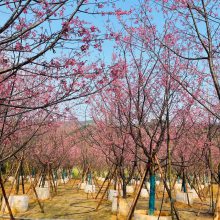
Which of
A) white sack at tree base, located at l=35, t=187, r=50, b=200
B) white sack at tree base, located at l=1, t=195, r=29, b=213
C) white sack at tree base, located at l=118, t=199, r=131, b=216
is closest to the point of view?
white sack at tree base, located at l=118, t=199, r=131, b=216

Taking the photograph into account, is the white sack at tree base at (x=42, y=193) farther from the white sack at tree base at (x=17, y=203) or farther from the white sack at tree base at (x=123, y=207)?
the white sack at tree base at (x=123, y=207)

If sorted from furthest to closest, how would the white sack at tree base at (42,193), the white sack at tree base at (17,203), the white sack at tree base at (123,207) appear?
the white sack at tree base at (42,193) → the white sack at tree base at (17,203) → the white sack at tree base at (123,207)

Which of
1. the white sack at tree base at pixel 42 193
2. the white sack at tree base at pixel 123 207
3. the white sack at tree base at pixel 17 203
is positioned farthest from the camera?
the white sack at tree base at pixel 42 193

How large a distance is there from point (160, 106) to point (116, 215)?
5441mm

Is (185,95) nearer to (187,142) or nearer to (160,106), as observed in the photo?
(160,106)

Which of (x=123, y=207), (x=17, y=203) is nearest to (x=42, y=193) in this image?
(x=17, y=203)

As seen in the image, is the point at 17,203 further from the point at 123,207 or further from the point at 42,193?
the point at 123,207

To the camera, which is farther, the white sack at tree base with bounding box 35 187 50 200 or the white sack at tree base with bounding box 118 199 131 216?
the white sack at tree base with bounding box 35 187 50 200

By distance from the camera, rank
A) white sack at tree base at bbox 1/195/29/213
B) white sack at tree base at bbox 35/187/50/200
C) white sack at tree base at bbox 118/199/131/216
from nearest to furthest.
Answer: white sack at tree base at bbox 118/199/131/216, white sack at tree base at bbox 1/195/29/213, white sack at tree base at bbox 35/187/50/200

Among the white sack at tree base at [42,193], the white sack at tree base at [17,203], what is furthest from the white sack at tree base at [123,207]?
the white sack at tree base at [42,193]

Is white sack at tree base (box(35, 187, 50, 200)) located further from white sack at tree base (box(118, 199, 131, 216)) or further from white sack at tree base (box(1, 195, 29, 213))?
white sack at tree base (box(118, 199, 131, 216))

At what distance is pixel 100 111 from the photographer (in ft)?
58.9

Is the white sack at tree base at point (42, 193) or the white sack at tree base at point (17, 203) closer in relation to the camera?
the white sack at tree base at point (17, 203)

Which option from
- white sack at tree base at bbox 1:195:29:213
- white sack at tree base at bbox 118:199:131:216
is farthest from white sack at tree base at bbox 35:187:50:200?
white sack at tree base at bbox 118:199:131:216
